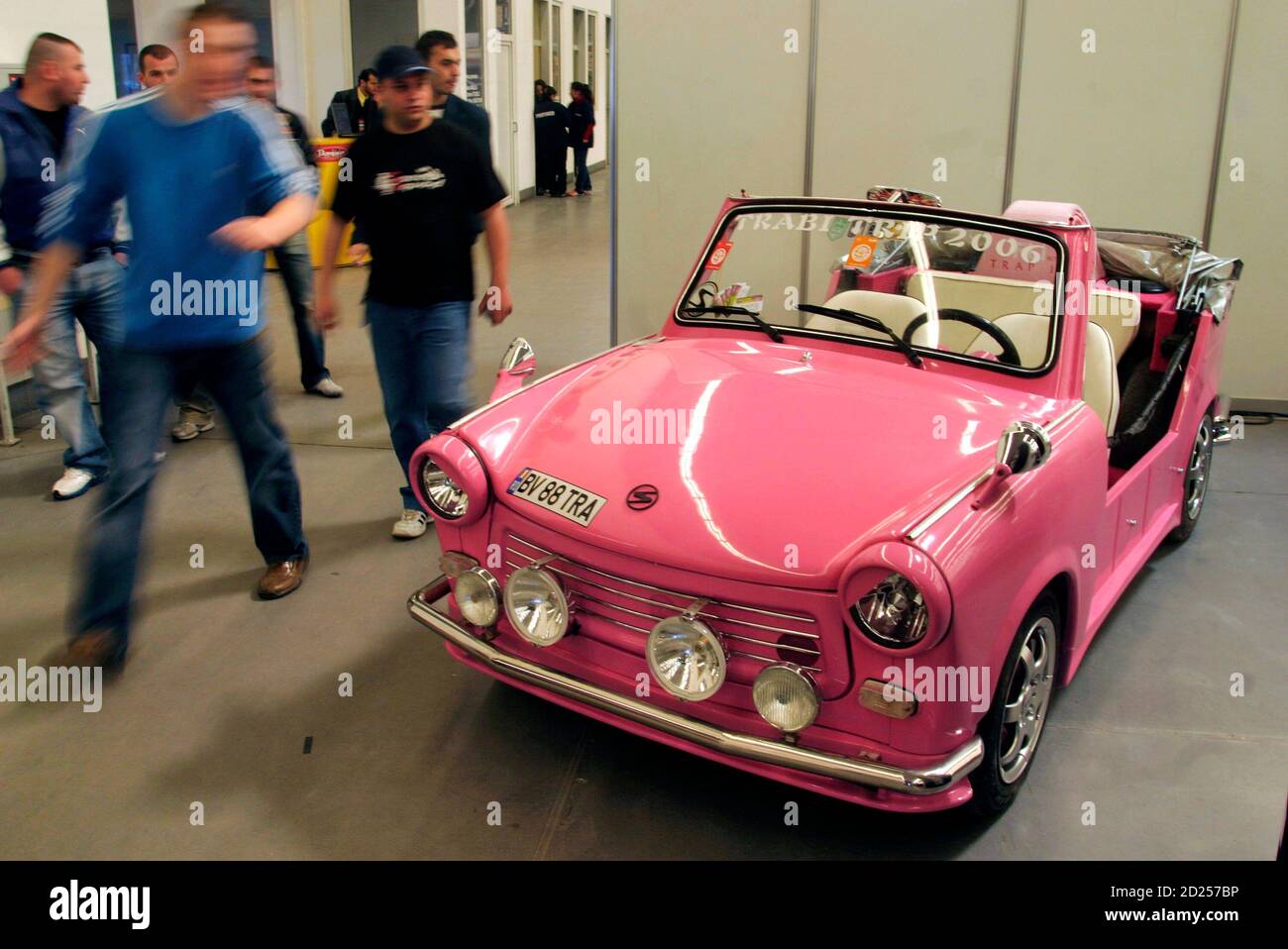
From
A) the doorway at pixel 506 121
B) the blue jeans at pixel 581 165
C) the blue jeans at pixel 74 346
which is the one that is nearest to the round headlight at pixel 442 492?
the blue jeans at pixel 74 346

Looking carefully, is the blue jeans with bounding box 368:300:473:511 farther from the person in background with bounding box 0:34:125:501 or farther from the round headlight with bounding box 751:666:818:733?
the round headlight with bounding box 751:666:818:733

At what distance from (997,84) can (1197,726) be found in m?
4.23

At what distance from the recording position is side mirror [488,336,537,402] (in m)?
3.52

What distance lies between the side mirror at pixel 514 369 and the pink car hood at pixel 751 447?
111mm

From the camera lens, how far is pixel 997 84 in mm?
6371

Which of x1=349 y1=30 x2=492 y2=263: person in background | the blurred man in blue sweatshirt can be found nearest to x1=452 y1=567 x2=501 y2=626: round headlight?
the blurred man in blue sweatshirt

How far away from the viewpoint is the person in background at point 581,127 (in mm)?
17156

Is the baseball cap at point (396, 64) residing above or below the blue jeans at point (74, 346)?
above

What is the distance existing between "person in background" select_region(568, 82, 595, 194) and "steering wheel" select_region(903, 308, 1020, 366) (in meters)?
14.3

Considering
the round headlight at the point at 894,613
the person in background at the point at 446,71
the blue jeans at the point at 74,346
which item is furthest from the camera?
the person in background at the point at 446,71

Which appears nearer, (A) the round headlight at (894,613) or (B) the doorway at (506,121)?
(A) the round headlight at (894,613)

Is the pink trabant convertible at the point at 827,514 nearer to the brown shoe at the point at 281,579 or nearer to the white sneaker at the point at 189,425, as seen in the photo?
A: the brown shoe at the point at 281,579

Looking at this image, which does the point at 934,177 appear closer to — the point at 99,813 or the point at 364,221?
the point at 364,221
